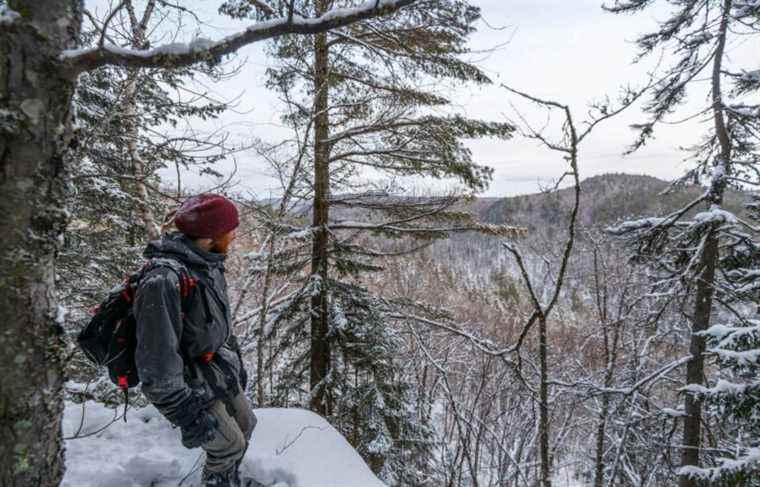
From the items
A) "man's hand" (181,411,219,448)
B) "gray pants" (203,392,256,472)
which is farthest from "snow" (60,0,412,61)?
"gray pants" (203,392,256,472)

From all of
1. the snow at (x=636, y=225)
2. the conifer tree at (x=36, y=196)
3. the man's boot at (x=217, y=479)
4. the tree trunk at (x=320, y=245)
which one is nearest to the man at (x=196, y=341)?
the man's boot at (x=217, y=479)

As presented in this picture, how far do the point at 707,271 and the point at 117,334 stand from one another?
27.0 ft

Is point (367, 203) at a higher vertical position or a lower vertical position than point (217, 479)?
higher

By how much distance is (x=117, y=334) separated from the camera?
197 centimetres

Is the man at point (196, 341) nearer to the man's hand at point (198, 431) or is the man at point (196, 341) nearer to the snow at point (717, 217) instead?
the man's hand at point (198, 431)

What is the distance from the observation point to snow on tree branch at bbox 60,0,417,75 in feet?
5.19

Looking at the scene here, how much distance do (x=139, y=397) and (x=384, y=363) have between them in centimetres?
365

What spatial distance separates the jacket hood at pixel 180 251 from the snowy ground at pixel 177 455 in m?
1.41

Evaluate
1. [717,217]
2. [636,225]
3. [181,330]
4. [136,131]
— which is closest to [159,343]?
[181,330]

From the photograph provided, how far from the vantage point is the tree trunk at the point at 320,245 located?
6.34 metres

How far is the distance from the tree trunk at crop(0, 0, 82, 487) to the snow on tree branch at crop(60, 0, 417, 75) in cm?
11

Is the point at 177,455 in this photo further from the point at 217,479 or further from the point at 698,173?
the point at 698,173

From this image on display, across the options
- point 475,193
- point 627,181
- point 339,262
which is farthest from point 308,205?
point 627,181

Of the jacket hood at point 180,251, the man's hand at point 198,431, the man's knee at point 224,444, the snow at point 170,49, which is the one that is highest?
the snow at point 170,49
